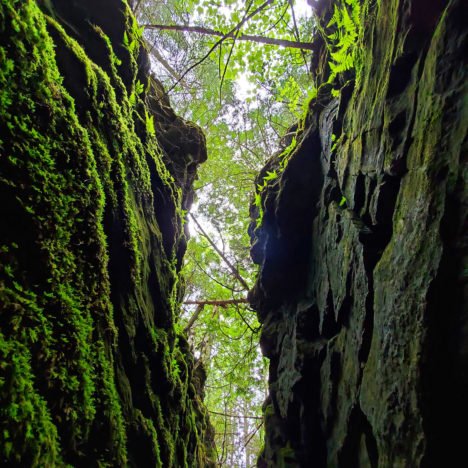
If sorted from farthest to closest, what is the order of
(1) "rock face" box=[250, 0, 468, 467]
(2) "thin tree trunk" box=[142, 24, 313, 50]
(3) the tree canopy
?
1. (3) the tree canopy
2. (2) "thin tree trunk" box=[142, 24, 313, 50]
3. (1) "rock face" box=[250, 0, 468, 467]

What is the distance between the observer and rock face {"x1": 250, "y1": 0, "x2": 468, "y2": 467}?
7.96ft

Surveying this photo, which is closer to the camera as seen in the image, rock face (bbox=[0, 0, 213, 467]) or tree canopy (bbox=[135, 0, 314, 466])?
rock face (bbox=[0, 0, 213, 467])

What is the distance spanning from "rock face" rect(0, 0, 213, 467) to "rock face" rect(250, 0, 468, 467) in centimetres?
213

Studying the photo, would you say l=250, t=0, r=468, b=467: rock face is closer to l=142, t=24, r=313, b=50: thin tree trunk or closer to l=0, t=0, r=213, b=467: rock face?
l=142, t=24, r=313, b=50: thin tree trunk

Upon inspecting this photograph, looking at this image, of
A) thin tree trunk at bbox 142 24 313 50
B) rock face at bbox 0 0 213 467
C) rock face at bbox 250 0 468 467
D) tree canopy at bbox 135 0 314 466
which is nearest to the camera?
rock face at bbox 0 0 213 467

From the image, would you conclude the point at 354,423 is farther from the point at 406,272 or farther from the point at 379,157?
the point at 379,157

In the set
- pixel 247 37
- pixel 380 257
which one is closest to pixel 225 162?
pixel 247 37

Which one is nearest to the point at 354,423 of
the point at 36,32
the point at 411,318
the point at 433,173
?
the point at 411,318

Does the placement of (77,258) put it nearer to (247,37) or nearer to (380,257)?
(380,257)

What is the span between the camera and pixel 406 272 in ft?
9.29

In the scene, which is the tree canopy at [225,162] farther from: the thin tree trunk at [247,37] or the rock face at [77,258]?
the rock face at [77,258]

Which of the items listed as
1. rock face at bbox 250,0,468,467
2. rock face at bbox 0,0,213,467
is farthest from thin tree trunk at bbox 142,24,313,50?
rock face at bbox 0,0,213,467

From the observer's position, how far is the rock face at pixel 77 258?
1.88m

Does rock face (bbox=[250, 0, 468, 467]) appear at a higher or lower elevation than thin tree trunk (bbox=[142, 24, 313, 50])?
lower
